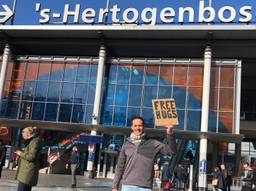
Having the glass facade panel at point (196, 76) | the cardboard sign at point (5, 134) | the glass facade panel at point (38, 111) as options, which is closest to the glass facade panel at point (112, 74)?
the glass facade panel at point (38, 111)

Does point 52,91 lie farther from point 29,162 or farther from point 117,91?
point 29,162

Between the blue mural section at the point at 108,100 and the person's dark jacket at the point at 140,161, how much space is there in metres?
26.8

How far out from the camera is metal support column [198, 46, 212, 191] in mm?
29469

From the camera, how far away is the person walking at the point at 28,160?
703 cm

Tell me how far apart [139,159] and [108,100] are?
28836 mm

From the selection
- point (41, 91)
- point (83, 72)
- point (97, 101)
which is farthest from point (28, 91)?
point (97, 101)

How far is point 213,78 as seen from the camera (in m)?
32.6

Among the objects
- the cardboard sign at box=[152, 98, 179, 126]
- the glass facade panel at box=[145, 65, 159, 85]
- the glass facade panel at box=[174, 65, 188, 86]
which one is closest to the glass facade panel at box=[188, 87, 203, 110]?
the glass facade panel at box=[174, 65, 188, 86]

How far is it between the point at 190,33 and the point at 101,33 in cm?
683

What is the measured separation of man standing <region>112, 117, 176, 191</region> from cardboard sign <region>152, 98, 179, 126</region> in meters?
0.21

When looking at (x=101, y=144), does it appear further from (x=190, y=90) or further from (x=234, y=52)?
(x=234, y=52)

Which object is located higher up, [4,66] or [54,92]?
[4,66]

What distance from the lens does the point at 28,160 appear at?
7051 mm

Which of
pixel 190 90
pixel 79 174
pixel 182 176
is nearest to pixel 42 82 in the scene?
pixel 79 174
